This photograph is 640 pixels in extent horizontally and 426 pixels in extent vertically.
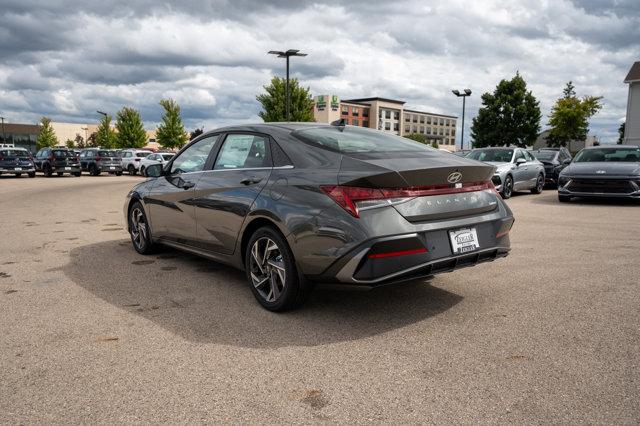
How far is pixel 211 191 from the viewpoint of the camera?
488cm

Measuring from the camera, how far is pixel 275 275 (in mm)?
4156

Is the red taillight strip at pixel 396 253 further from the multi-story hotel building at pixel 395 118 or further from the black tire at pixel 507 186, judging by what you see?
the multi-story hotel building at pixel 395 118

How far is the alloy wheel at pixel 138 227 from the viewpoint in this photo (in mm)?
6426

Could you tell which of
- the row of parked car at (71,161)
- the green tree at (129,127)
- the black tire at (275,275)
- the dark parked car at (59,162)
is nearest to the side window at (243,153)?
the black tire at (275,275)

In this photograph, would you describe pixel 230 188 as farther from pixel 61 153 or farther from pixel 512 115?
pixel 512 115

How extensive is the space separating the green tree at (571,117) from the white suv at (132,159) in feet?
114

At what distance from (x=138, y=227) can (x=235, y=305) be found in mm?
2786

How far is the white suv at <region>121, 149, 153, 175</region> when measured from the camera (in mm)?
33281

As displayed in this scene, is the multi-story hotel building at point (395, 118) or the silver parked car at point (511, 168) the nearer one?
the silver parked car at point (511, 168)

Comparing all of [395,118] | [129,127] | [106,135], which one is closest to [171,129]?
[129,127]

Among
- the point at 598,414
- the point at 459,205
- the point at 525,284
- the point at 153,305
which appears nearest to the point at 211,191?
the point at 153,305

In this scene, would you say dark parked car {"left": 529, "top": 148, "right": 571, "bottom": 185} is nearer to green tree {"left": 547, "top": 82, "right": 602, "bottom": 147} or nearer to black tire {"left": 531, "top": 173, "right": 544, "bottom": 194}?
black tire {"left": 531, "top": 173, "right": 544, "bottom": 194}

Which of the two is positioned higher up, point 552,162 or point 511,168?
point 552,162

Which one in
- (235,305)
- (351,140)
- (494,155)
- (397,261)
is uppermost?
(351,140)
